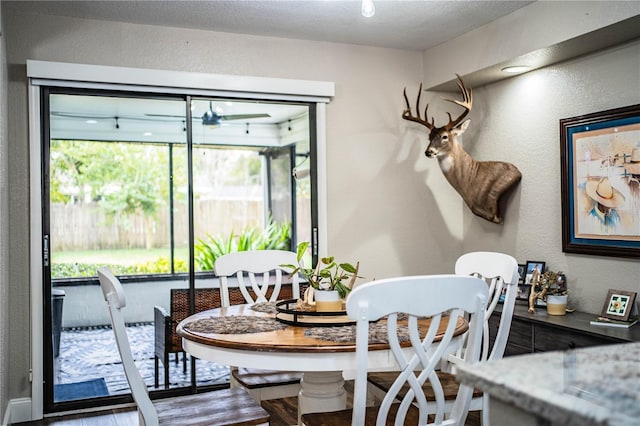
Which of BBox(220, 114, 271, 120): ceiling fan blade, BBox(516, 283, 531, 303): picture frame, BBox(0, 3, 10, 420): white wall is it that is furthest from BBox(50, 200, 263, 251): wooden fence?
BBox(516, 283, 531, 303): picture frame

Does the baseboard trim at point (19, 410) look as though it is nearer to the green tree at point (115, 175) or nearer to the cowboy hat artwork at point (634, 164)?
the green tree at point (115, 175)

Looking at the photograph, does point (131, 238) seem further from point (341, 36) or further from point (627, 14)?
point (627, 14)

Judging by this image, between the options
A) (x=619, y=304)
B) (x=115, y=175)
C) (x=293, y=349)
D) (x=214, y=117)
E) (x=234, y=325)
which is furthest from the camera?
(x=214, y=117)

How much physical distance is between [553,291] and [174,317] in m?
2.46

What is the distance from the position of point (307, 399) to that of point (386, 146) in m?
2.60

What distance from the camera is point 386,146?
4.76 m

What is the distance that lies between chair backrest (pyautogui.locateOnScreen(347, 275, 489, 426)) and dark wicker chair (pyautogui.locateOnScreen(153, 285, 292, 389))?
2291 mm

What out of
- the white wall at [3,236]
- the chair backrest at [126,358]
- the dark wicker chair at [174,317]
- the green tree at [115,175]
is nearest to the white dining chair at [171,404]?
the chair backrest at [126,358]

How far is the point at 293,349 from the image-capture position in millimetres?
2145

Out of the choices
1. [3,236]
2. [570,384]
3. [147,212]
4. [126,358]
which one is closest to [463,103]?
[147,212]

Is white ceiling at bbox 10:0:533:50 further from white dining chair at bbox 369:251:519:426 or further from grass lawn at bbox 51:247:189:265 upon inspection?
white dining chair at bbox 369:251:519:426

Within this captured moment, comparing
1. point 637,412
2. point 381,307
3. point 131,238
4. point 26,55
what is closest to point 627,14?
point 381,307

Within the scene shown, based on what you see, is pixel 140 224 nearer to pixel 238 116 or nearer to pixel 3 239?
pixel 3 239

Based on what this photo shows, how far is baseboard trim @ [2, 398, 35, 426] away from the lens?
3.67m
